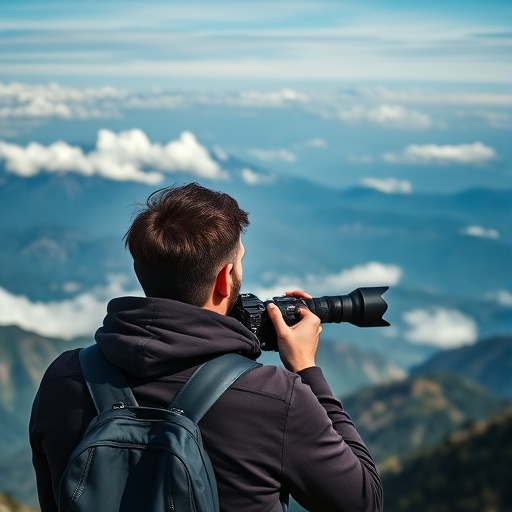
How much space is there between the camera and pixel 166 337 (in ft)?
7.28

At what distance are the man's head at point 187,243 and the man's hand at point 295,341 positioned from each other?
0.91 feet

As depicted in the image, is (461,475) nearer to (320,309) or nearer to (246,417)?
(320,309)

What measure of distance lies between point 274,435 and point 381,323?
857 mm

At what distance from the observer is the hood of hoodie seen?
86.7 inches

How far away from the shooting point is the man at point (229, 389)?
2207 mm

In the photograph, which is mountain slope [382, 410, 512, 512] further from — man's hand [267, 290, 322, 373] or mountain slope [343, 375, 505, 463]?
mountain slope [343, 375, 505, 463]

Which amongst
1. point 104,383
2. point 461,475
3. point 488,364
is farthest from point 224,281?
point 488,364

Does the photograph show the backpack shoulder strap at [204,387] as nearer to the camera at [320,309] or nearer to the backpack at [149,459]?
the backpack at [149,459]

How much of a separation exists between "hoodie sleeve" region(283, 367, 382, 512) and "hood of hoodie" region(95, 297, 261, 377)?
245mm

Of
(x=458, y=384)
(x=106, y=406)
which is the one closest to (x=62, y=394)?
(x=106, y=406)

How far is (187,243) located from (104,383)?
0.46m

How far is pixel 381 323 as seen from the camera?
2.93 meters

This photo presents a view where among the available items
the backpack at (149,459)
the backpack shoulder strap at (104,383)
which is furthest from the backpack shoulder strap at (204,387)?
the backpack shoulder strap at (104,383)

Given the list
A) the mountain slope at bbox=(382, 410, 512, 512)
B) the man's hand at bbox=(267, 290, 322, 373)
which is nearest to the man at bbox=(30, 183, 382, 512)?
the man's hand at bbox=(267, 290, 322, 373)
